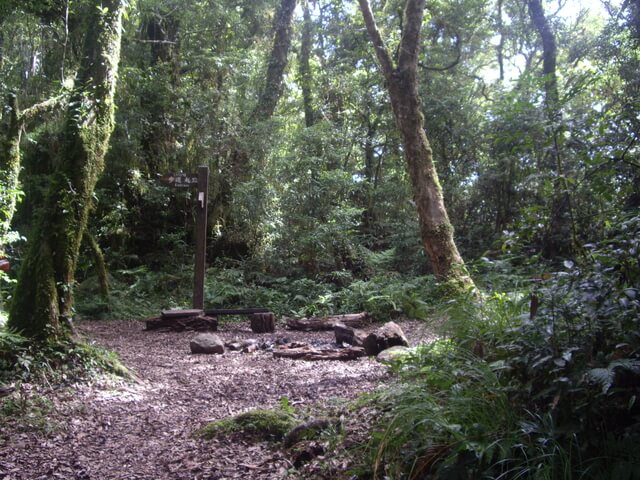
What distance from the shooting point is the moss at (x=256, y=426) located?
12.8 ft

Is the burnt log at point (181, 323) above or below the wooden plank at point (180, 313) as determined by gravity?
below

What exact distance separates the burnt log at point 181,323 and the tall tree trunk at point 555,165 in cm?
557

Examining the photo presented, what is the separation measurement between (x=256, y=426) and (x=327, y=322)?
5414 millimetres

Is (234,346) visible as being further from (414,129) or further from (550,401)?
(550,401)

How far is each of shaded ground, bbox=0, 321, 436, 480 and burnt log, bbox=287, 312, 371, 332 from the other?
2091 mm

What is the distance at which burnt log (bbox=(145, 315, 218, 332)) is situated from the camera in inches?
350

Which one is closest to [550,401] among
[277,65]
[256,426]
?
[256,426]

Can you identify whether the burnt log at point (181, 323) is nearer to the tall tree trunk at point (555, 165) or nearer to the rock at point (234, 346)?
the rock at point (234, 346)

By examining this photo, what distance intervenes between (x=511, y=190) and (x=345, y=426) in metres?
11.4

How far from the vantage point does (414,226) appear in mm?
13938

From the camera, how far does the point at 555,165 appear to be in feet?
25.6

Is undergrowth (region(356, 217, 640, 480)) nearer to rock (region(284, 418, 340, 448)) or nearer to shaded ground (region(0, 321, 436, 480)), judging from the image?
rock (region(284, 418, 340, 448))

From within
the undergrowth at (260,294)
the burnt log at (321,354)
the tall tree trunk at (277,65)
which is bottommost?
the burnt log at (321,354)

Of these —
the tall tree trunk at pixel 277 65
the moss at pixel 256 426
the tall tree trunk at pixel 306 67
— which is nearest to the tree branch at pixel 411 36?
the moss at pixel 256 426
